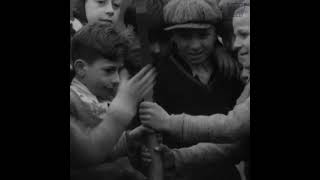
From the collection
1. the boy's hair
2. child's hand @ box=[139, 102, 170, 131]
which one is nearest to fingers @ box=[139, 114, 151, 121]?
child's hand @ box=[139, 102, 170, 131]

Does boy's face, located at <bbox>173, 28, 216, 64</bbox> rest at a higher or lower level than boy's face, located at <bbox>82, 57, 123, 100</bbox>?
higher

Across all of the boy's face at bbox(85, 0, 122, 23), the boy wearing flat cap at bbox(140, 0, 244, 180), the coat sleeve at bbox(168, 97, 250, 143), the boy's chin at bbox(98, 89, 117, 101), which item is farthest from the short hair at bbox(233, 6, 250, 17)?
the boy's chin at bbox(98, 89, 117, 101)

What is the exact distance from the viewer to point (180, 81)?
5.34 meters

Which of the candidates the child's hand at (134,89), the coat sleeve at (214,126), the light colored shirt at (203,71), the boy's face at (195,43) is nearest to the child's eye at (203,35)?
the boy's face at (195,43)

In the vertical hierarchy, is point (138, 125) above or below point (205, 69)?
below

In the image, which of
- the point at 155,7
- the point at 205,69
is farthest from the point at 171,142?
the point at 155,7

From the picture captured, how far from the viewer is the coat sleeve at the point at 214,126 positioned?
529 cm

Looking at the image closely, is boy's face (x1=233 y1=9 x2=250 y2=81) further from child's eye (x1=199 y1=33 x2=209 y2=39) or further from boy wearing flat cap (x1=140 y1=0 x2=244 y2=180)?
child's eye (x1=199 y1=33 x2=209 y2=39)

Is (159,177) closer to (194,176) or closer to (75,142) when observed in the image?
(194,176)

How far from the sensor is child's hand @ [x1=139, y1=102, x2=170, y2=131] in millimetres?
5301

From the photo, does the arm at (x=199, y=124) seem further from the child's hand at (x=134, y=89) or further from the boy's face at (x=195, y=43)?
the boy's face at (x=195, y=43)

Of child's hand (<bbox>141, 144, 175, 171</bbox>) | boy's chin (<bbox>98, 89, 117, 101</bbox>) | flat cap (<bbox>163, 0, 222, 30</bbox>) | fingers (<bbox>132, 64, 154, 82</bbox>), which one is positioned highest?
flat cap (<bbox>163, 0, 222, 30</bbox>)

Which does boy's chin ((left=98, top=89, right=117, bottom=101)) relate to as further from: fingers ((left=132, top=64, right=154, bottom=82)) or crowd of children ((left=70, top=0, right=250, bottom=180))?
fingers ((left=132, top=64, right=154, bottom=82))

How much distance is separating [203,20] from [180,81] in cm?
41
